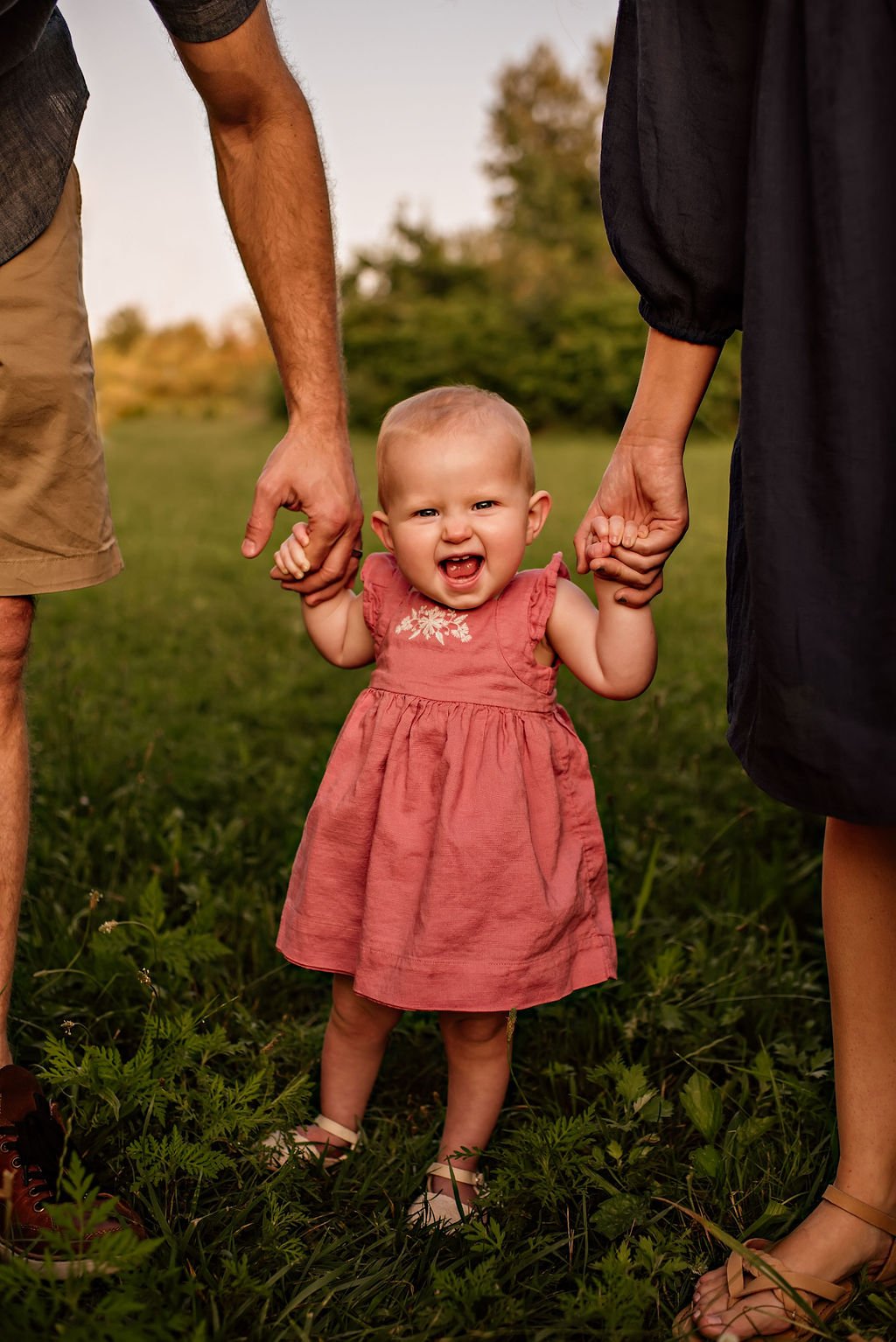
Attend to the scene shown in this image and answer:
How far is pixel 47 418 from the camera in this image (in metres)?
2.05

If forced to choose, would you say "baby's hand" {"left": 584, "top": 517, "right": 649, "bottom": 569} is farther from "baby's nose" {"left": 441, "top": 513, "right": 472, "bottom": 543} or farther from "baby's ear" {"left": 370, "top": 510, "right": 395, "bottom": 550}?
"baby's ear" {"left": 370, "top": 510, "right": 395, "bottom": 550}

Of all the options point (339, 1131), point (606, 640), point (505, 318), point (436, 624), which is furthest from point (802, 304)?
point (505, 318)

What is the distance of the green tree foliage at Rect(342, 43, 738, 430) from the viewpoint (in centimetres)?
2119

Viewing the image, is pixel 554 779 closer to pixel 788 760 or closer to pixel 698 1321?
pixel 788 760

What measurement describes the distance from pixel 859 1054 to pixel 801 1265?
0.31m

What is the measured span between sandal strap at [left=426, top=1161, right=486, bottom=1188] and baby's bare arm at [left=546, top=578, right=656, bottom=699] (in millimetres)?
827

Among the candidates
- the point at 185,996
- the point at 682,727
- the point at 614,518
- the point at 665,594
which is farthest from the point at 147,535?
the point at 614,518

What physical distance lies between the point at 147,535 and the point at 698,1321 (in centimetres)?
807

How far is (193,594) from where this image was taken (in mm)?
6750

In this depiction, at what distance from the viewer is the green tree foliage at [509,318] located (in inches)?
834

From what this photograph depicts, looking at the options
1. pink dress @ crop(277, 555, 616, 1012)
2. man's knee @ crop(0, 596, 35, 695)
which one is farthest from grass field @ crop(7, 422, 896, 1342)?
man's knee @ crop(0, 596, 35, 695)

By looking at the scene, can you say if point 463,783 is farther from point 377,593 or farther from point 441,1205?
point 441,1205

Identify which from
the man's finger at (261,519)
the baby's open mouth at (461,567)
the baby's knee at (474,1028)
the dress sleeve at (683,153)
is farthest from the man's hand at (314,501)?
the baby's knee at (474,1028)

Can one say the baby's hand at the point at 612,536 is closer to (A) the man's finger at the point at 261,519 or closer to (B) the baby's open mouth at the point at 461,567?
(B) the baby's open mouth at the point at 461,567
